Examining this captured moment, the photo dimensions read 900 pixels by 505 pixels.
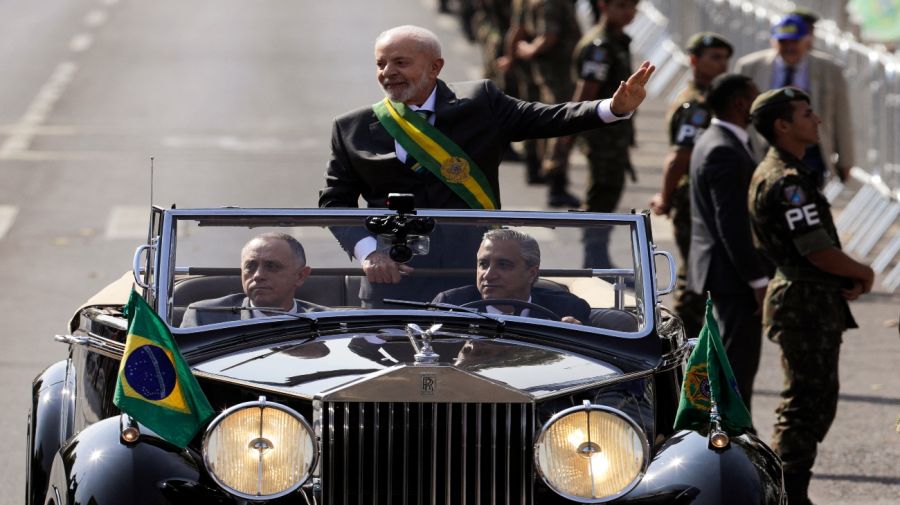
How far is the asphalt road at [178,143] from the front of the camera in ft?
35.9

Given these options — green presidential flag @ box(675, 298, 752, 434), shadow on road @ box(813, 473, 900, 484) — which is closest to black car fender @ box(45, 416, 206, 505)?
green presidential flag @ box(675, 298, 752, 434)

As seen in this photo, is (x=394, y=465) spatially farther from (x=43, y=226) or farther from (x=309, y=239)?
(x=43, y=226)

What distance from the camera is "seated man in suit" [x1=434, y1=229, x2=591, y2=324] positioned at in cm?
659

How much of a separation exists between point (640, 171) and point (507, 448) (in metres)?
14.1

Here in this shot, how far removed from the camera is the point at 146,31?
31.5m

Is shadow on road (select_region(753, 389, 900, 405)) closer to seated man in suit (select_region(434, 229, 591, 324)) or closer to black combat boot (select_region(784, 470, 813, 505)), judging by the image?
black combat boot (select_region(784, 470, 813, 505))

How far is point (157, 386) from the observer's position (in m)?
5.86

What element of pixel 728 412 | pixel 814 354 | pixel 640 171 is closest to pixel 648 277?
pixel 728 412

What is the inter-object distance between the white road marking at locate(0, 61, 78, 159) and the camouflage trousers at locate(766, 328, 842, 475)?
13443 mm

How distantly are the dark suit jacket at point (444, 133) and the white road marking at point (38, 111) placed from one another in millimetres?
13053

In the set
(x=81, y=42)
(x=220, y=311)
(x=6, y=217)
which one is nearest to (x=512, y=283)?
(x=220, y=311)

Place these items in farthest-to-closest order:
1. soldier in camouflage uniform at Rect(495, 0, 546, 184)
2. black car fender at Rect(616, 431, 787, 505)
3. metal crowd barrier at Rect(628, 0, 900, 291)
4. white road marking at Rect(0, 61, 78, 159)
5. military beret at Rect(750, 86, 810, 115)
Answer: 1. white road marking at Rect(0, 61, 78, 159)
2. soldier in camouflage uniform at Rect(495, 0, 546, 184)
3. metal crowd barrier at Rect(628, 0, 900, 291)
4. military beret at Rect(750, 86, 810, 115)
5. black car fender at Rect(616, 431, 787, 505)

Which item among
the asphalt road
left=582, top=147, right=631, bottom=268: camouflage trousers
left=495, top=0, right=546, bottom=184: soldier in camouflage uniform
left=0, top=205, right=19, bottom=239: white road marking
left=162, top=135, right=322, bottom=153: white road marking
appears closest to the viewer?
the asphalt road

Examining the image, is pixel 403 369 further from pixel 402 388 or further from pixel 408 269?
pixel 408 269
